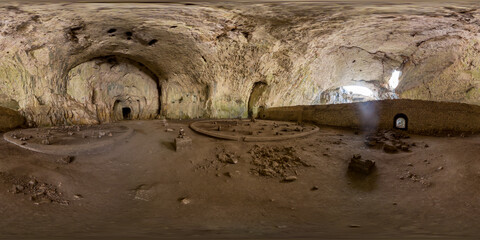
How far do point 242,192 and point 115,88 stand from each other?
11.0 m

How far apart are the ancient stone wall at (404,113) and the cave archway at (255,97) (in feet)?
10.5

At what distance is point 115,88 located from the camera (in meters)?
11.3

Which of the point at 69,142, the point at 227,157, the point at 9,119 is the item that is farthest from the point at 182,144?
the point at 9,119

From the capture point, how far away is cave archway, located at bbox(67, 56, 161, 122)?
929 centimetres

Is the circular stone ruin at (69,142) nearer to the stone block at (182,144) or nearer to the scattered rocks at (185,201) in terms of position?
the stone block at (182,144)

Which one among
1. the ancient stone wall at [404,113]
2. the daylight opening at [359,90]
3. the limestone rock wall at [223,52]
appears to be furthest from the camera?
the daylight opening at [359,90]

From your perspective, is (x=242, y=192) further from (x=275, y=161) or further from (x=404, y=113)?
(x=404, y=113)

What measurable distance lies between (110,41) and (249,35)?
496 centimetres

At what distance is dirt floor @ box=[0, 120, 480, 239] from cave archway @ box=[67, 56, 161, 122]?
637 centimetres

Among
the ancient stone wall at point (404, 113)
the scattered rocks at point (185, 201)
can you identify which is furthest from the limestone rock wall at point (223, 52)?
the scattered rocks at point (185, 201)

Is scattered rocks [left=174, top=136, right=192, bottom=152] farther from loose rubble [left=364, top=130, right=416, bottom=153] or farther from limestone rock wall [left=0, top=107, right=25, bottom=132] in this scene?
limestone rock wall [left=0, top=107, right=25, bottom=132]

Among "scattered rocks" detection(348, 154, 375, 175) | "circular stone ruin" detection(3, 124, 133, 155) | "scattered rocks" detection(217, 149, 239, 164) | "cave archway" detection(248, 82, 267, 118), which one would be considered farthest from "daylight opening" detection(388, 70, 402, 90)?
"circular stone ruin" detection(3, 124, 133, 155)

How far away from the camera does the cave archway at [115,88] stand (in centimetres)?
929

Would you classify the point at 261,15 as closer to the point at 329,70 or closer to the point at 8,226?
the point at 8,226
